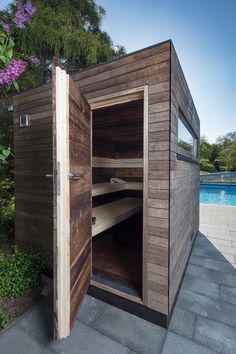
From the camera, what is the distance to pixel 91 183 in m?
2.04

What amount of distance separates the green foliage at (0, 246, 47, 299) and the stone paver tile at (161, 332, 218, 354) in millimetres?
1475

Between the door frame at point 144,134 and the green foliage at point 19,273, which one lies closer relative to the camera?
the door frame at point 144,134

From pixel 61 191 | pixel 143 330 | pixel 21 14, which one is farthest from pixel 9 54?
pixel 143 330

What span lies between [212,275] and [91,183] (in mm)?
2018

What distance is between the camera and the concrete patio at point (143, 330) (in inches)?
56.3

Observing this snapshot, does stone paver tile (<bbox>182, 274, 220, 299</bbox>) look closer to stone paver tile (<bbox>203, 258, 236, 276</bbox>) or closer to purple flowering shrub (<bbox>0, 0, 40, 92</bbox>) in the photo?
stone paver tile (<bbox>203, 258, 236, 276</bbox>)

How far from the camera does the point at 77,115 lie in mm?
1533

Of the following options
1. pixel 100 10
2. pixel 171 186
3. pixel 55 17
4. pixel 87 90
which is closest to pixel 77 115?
pixel 87 90

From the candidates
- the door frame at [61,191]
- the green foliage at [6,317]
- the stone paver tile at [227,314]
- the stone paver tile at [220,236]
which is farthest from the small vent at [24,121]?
the stone paver tile at [220,236]

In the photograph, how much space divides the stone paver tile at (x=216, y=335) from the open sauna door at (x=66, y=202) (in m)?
1.05

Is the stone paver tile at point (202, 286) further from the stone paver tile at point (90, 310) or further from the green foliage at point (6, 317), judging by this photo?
the green foliage at point (6, 317)

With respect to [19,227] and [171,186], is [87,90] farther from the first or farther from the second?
[19,227]

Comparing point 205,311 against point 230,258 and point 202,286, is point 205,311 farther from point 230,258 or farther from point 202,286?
point 230,258

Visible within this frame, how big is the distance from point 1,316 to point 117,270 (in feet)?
4.06
